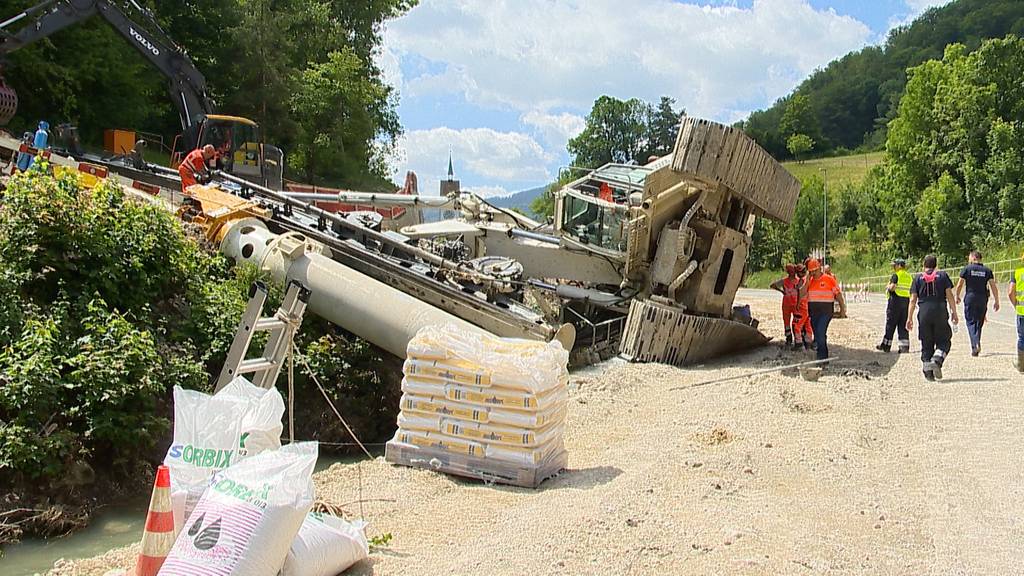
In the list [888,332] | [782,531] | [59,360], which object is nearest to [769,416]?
[782,531]

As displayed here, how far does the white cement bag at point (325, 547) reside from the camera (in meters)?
4.27

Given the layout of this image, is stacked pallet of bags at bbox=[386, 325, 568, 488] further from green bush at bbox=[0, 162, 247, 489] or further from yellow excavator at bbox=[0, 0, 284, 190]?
yellow excavator at bbox=[0, 0, 284, 190]

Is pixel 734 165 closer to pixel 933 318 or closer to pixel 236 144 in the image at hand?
pixel 933 318

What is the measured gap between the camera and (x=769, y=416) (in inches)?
329

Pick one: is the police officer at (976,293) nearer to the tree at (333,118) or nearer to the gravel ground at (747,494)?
the gravel ground at (747,494)

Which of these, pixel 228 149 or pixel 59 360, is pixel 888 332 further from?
pixel 228 149

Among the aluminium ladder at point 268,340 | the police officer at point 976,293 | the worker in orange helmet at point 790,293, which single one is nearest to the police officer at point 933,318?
the police officer at point 976,293

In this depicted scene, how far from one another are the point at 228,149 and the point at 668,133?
80746mm

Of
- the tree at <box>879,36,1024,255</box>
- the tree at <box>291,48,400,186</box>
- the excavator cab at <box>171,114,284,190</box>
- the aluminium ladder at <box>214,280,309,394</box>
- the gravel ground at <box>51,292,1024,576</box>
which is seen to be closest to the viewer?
the gravel ground at <box>51,292,1024,576</box>

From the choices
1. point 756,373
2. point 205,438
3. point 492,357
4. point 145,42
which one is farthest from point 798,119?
point 205,438

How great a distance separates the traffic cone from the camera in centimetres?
401

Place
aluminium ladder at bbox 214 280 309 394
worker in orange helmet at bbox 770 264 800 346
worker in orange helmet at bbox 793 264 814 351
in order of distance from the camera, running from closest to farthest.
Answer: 1. aluminium ladder at bbox 214 280 309 394
2. worker in orange helmet at bbox 793 264 814 351
3. worker in orange helmet at bbox 770 264 800 346

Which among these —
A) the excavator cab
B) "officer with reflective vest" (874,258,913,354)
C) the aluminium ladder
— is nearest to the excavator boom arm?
the excavator cab

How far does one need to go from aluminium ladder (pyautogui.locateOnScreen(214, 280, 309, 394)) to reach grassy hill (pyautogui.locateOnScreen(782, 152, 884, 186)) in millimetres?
71505
